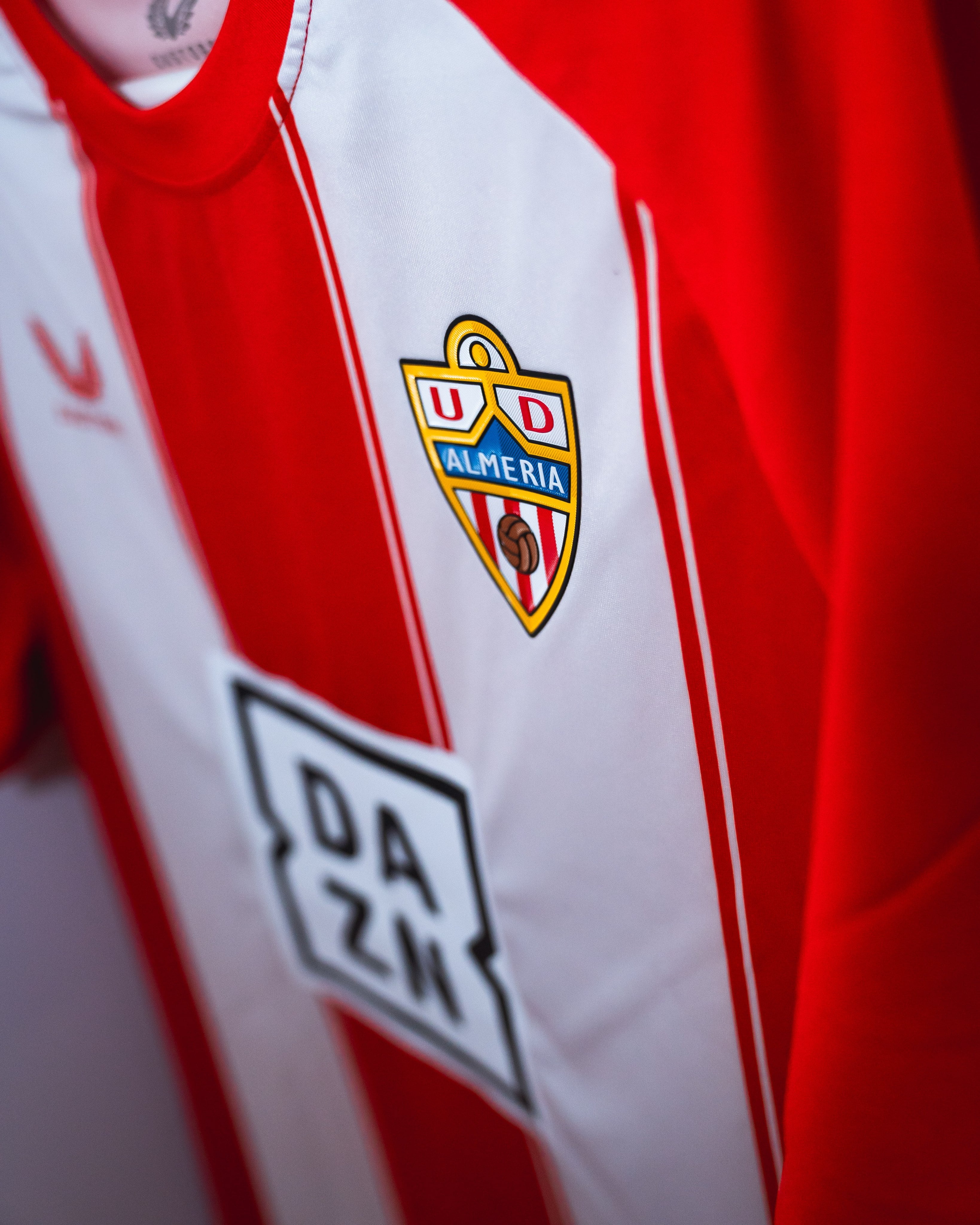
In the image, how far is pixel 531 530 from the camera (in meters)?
0.50

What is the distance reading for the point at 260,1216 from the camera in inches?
43.3

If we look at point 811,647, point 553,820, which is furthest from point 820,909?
point 553,820

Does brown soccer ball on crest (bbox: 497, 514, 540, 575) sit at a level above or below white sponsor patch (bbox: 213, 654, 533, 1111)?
above

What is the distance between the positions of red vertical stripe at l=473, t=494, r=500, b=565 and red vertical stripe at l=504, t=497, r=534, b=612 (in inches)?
0.6

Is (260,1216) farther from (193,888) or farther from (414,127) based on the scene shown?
(414,127)

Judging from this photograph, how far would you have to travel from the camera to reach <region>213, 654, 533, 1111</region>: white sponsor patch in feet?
2.28

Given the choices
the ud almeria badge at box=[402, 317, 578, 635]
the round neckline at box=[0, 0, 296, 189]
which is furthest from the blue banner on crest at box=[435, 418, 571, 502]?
the round neckline at box=[0, 0, 296, 189]

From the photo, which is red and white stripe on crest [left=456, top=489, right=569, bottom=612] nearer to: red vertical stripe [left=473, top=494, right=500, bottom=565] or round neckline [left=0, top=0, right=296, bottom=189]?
red vertical stripe [left=473, top=494, right=500, bottom=565]

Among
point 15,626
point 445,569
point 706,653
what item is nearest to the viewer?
point 706,653

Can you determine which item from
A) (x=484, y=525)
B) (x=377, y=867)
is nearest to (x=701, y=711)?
(x=484, y=525)

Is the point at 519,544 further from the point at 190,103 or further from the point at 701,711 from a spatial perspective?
the point at 190,103

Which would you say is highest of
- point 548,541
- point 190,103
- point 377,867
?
point 190,103

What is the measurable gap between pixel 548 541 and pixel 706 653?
0.09 m

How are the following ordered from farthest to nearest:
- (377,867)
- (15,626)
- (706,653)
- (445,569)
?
(15,626)
(377,867)
(445,569)
(706,653)
